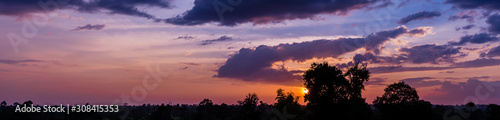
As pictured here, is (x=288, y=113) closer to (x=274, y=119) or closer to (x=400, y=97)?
(x=274, y=119)

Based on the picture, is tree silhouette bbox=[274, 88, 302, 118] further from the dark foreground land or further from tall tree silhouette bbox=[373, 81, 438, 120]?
tall tree silhouette bbox=[373, 81, 438, 120]

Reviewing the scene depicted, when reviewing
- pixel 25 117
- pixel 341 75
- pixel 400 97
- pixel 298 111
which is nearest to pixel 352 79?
pixel 341 75

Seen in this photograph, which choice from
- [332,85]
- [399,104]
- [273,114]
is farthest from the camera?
[273,114]

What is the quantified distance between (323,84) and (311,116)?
1233cm

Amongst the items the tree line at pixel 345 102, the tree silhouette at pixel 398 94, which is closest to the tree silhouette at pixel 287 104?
the tree line at pixel 345 102

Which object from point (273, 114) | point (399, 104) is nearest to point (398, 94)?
point (399, 104)

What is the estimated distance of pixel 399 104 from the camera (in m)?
70.6

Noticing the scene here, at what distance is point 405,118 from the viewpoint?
5906 cm

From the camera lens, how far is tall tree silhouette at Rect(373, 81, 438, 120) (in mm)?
60156

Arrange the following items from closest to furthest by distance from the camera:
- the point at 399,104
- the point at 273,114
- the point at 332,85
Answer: the point at 399,104 → the point at 332,85 → the point at 273,114

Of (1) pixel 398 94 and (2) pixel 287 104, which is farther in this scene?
(2) pixel 287 104

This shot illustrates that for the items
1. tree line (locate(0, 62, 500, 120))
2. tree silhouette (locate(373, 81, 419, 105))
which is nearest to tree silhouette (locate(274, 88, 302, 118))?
tree line (locate(0, 62, 500, 120))

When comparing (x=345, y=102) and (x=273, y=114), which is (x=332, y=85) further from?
(x=273, y=114)

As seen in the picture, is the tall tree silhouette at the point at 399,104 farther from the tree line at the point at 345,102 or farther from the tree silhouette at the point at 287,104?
the tree silhouette at the point at 287,104
